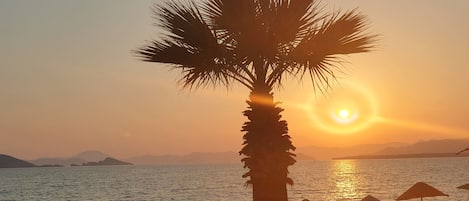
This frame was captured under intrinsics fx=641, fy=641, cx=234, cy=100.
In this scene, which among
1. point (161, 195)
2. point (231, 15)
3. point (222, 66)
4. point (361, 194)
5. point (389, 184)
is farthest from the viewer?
point (389, 184)

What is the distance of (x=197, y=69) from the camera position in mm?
11570

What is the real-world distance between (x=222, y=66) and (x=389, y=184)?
9198cm

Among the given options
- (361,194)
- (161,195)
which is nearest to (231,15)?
(361,194)

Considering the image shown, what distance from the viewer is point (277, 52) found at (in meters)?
11.3

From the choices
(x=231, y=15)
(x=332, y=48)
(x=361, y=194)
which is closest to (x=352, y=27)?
(x=332, y=48)

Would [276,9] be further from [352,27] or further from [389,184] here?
[389,184]

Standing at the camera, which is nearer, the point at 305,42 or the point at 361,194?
the point at 305,42

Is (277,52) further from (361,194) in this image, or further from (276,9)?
(361,194)

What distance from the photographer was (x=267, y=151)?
11188mm

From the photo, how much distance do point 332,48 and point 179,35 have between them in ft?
8.76

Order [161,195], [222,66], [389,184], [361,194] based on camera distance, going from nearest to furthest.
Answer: [222,66] → [361,194] → [161,195] → [389,184]

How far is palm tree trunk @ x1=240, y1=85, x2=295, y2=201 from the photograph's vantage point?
1115 centimetres

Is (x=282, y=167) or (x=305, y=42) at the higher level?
(x=305, y=42)

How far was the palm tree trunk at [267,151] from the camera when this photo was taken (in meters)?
11.1
